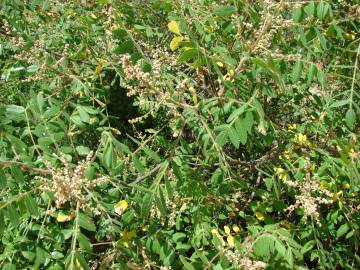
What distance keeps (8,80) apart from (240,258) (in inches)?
63.9

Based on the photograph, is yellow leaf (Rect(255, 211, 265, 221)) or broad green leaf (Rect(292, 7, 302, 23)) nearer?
broad green leaf (Rect(292, 7, 302, 23))

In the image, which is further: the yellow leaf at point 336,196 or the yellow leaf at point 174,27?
the yellow leaf at point 336,196

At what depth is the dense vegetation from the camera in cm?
164

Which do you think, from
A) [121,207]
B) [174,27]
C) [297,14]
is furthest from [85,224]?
[297,14]

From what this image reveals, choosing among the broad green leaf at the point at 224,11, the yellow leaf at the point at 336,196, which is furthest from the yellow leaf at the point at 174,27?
the yellow leaf at the point at 336,196

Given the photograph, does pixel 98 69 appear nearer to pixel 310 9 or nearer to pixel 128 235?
pixel 128 235

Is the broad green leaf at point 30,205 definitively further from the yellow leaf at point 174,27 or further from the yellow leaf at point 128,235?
the yellow leaf at point 174,27

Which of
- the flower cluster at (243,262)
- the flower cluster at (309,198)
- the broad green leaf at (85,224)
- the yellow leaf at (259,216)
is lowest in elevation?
the yellow leaf at (259,216)

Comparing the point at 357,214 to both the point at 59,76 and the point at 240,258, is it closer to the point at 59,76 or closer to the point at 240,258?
the point at 240,258

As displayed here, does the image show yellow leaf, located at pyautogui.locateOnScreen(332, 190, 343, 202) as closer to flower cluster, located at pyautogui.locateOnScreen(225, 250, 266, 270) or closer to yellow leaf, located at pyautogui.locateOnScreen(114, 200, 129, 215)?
flower cluster, located at pyautogui.locateOnScreen(225, 250, 266, 270)

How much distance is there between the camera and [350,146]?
7.32 feet

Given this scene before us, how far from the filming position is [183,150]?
6.61 ft

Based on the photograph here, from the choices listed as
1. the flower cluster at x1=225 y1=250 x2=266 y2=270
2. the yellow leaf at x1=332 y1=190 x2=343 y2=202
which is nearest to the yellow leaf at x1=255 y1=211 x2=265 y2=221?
the yellow leaf at x1=332 y1=190 x2=343 y2=202

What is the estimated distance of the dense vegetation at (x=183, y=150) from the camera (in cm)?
164
